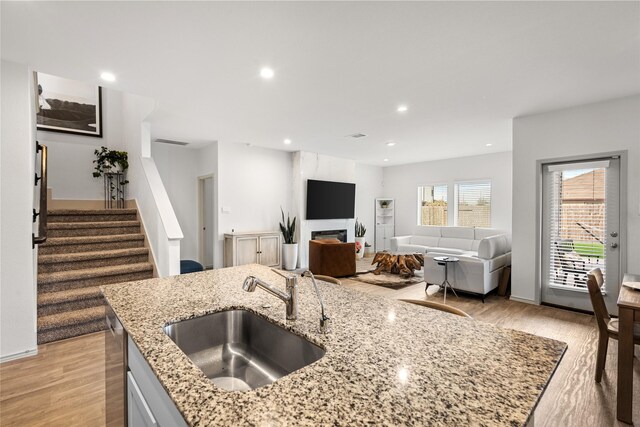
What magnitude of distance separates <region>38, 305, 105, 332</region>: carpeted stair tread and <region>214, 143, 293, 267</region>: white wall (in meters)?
2.64

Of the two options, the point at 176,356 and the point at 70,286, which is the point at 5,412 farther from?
the point at 176,356

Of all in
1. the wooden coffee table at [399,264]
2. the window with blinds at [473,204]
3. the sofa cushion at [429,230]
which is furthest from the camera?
the sofa cushion at [429,230]

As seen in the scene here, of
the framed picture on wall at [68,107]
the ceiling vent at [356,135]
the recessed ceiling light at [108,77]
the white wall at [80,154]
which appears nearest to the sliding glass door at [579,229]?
the ceiling vent at [356,135]

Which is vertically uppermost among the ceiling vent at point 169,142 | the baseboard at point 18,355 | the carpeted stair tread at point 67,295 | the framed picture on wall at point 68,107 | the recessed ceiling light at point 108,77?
the framed picture on wall at point 68,107

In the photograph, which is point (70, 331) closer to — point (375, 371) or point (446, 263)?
point (375, 371)

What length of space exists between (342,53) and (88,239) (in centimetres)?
386

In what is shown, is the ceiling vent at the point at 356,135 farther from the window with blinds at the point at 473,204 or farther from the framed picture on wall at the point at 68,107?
the framed picture on wall at the point at 68,107

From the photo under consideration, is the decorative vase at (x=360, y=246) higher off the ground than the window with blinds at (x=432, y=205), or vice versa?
A: the window with blinds at (x=432, y=205)

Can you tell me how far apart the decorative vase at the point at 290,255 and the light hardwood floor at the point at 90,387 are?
362cm

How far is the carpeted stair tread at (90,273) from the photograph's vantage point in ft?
10.9

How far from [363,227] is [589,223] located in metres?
5.15

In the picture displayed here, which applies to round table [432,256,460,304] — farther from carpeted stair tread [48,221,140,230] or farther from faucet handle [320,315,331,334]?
Result: carpeted stair tread [48,221,140,230]

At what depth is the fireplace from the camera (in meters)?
7.09

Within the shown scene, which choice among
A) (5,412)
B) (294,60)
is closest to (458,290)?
(294,60)
